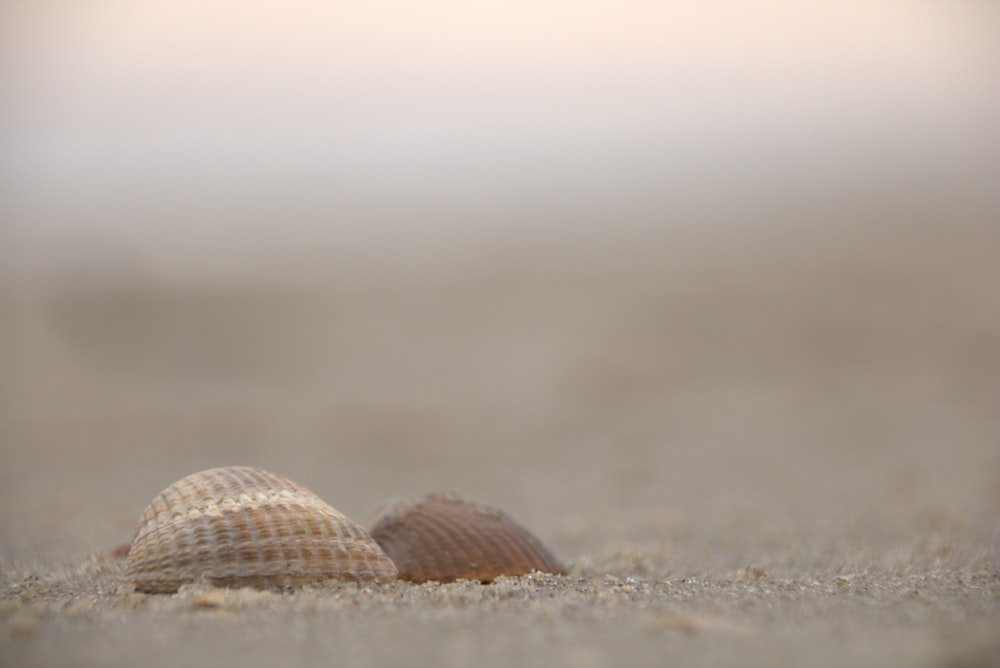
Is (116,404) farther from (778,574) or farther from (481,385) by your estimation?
(778,574)

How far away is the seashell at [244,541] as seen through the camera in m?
4.04

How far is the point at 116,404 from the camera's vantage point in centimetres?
1739

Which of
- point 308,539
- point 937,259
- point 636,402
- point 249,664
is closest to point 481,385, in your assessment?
point 636,402

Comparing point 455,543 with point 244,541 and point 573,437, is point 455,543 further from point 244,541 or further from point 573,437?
point 573,437

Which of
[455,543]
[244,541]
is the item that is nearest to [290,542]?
[244,541]

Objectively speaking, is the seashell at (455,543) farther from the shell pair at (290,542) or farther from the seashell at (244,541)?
the seashell at (244,541)

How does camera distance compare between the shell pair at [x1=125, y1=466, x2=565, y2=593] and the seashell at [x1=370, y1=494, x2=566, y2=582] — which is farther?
the seashell at [x1=370, y1=494, x2=566, y2=582]

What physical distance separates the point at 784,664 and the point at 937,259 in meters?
23.6

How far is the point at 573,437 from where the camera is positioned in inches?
561

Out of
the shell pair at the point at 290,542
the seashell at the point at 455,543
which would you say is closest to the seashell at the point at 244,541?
the shell pair at the point at 290,542

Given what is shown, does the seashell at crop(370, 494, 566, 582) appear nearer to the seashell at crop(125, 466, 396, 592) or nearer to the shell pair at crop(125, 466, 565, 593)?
the shell pair at crop(125, 466, 565, 593)

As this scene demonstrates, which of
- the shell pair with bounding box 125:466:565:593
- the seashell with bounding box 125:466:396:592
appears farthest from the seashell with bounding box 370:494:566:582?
the seashell with bounding box 125:466:396:592

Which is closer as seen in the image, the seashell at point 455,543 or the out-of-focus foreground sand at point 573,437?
the out-of-focus foreground sand at point 573,437

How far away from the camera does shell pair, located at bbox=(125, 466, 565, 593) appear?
4.05m
